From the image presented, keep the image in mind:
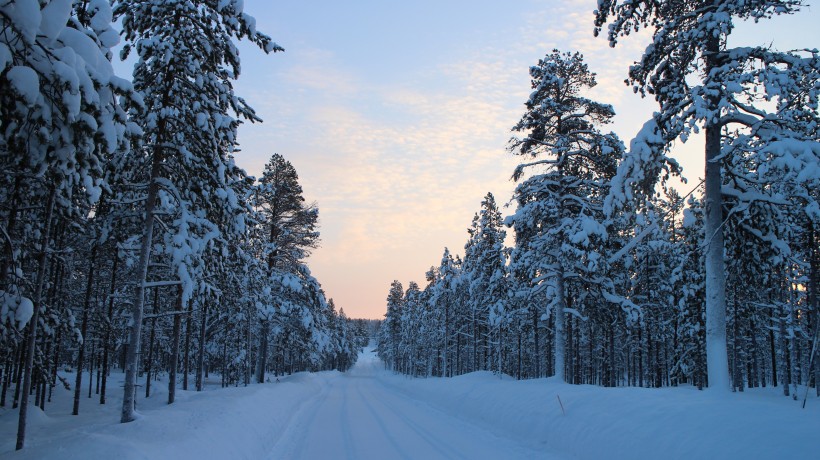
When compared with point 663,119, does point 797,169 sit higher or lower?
lower

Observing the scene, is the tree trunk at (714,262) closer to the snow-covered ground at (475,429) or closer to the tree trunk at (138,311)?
the snow-covered ground at (475,429)

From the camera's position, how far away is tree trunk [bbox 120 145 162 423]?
10.4 m

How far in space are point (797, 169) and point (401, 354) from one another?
3840 inches

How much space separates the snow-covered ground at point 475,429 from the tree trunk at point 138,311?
547mm

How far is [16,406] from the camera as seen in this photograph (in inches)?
758

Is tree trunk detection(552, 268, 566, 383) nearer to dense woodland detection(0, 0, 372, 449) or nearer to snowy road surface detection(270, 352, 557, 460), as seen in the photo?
snowy road surface detection(270, 352, 557, 460)

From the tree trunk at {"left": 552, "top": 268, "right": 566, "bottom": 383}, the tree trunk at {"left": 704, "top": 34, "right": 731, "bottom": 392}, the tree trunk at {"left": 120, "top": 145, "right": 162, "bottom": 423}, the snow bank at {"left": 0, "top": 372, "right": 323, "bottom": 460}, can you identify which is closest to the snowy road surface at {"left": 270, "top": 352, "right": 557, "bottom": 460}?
the snow bank at {"left": 0, "top": 372, "right": 323, "bottom": 460}

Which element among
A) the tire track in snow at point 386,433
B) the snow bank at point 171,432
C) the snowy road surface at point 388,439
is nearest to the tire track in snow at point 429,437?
the snowy road surface at point 388,439

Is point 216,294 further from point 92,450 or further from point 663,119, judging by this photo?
point 663,119

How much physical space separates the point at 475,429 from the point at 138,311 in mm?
10549

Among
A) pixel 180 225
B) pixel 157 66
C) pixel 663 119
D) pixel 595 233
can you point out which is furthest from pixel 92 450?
pixel 595 233

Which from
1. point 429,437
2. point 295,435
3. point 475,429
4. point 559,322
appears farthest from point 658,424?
point 559,322

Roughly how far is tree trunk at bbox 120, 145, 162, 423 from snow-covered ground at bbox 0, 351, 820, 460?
0.55 m

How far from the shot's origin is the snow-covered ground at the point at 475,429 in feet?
23.2
